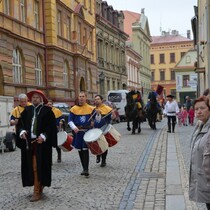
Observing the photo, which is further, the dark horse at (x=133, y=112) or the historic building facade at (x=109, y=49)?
the historic building facade at (x=109, y=49)

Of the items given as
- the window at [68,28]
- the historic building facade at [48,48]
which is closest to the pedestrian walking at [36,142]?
the historic building facade at [48,48]

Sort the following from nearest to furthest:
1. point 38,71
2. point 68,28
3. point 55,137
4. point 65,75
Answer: point 55,137
point 38,71
point 65,75
point 68,28

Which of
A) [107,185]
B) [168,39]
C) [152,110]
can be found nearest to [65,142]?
[107,185]

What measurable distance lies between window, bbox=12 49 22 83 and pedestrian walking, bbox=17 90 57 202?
1764 centimetres

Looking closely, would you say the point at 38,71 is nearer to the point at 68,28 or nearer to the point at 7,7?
the point at 7,7

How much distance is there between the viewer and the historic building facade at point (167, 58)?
97.6 meters

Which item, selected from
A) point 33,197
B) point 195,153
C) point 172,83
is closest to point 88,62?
point 33,197

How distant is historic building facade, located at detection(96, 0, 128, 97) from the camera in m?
46.4

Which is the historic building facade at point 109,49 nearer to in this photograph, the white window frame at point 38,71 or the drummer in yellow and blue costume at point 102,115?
the white window frame at point 38,71

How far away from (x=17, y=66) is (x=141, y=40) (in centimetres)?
5288

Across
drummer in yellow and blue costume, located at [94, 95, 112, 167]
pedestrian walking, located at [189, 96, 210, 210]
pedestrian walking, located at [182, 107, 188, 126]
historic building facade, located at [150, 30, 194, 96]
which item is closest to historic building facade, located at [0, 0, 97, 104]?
pedestrian walking, located at [182, 107, 188, 126]

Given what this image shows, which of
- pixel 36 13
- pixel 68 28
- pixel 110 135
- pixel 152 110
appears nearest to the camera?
pixel 110 135

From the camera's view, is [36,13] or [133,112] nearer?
[133,112]

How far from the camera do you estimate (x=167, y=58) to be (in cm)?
9894
